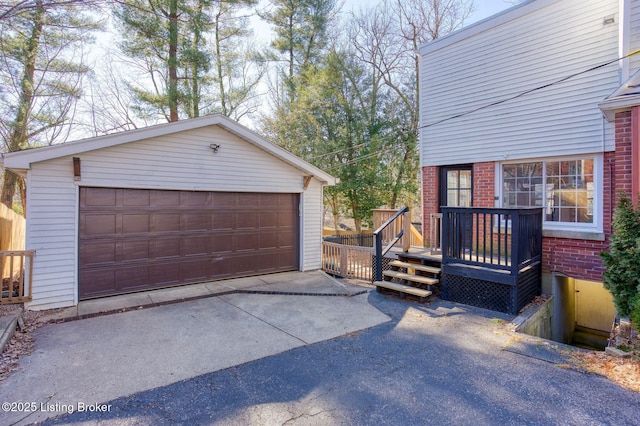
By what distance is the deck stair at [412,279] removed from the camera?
6113 mm

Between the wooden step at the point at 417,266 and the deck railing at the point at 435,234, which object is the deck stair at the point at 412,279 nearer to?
the wooden step at the point at 417,266

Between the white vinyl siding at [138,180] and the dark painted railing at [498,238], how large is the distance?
3.67 meters

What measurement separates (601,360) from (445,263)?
265cm

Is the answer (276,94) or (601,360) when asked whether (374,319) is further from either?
(276,94)

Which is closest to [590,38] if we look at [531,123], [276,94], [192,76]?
[531,123]

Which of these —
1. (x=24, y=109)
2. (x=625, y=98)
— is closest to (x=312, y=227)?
(x=625, y=98)

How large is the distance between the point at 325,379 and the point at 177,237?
4.71 metres

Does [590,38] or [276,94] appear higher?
[276,94]

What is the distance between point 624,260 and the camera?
13.5 ft

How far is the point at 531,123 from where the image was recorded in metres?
6.60

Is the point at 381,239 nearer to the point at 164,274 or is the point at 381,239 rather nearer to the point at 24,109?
the point at 164,274

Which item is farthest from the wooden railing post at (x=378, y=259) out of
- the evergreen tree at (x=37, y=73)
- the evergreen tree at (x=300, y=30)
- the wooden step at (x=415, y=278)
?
the evergreen tree at (x=300, y=30)

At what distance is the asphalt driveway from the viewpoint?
2.79 metres

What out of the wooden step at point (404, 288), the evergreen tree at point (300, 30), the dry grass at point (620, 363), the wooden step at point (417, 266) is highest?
the evergreen tree at point (300, 30)
